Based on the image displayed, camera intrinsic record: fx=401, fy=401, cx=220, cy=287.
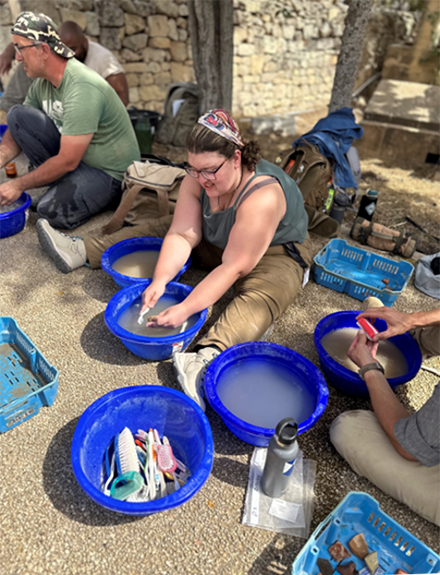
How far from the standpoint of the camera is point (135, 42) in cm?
638

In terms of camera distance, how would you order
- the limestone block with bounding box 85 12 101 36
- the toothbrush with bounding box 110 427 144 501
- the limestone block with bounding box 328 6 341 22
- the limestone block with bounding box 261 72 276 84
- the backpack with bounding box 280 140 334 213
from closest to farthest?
the toothbrush with bounding box 110 427 144 501
the backpack with bounding box 280 140 334 213
the limestone block with bounding box 85 12 101 36
the limestone block with bounding box 261 72 276 84
the limestone block with bounding box 328 6 341 22

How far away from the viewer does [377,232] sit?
11.2 ft

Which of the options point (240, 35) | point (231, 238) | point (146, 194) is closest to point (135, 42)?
point (240, 35)

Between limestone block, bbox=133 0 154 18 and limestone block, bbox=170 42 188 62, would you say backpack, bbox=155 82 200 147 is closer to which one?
limestone block, bbox=133 0 154 18

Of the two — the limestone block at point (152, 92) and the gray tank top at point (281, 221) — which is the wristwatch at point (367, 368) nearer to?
the gray tank top at point (281, 221)

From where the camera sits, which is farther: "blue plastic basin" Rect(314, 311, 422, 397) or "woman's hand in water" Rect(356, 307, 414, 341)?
"blue plastic basin" Rect(314, 311, 422, 397)

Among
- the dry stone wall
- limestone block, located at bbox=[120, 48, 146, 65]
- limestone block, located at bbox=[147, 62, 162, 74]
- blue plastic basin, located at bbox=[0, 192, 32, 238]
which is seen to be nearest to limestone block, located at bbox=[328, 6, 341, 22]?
the dry stone wall

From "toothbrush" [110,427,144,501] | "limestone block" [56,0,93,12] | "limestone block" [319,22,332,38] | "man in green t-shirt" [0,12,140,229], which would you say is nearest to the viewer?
"toothbrush" [110,427,144,501]

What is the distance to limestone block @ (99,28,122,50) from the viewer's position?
6062mm

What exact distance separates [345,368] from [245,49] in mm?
6831

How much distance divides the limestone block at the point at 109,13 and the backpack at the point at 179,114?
172cm

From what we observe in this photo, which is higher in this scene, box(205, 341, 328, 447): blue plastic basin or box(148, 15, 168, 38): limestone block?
box(148, 15, 168, 38): limestone block

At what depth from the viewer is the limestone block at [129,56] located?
637 cm

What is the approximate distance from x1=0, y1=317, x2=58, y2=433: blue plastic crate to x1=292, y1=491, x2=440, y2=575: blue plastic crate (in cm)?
135
